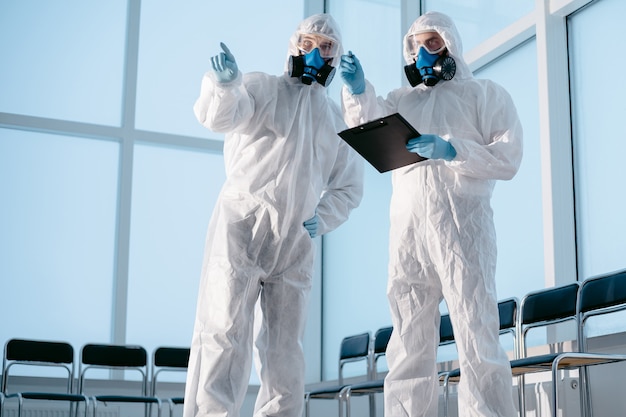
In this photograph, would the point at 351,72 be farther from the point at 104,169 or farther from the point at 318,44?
the point at 104,169

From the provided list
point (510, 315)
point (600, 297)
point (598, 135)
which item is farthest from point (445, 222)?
point (598, 135)

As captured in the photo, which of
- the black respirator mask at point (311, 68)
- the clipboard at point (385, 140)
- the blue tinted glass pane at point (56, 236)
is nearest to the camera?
the clipboard at point (385, 140)

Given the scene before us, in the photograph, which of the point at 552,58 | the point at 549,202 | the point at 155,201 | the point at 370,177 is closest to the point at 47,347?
the point at 155,201

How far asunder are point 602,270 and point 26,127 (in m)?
3.91

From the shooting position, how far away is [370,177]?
6.40 m

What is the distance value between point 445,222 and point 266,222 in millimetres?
633

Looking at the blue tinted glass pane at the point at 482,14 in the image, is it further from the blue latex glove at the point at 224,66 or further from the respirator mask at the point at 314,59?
the blue latex glove at the point at 224,66

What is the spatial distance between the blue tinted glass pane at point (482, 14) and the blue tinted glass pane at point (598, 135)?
49cm

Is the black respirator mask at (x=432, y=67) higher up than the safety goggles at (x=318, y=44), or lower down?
lower down

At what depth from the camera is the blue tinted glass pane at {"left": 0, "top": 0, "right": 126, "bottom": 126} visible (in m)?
6.12

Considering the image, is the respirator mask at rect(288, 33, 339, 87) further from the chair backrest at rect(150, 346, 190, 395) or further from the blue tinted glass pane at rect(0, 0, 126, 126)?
the blue tinted glass pane at rect(0, 0, 126, 126)

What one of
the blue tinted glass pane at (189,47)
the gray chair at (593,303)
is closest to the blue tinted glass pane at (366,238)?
the blue tinted glass pane at (189,47)

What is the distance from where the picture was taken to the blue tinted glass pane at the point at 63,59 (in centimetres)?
612

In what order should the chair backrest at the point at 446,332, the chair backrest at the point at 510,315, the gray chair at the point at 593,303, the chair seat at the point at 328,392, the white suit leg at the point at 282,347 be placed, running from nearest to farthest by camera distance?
the white suit leg at the point at 282,347
the gray chair at the point at 593,303
the chair backrest at the point at 510,315
the chair backrest at the point at 446,332
the chair seat at the point at 328,392
